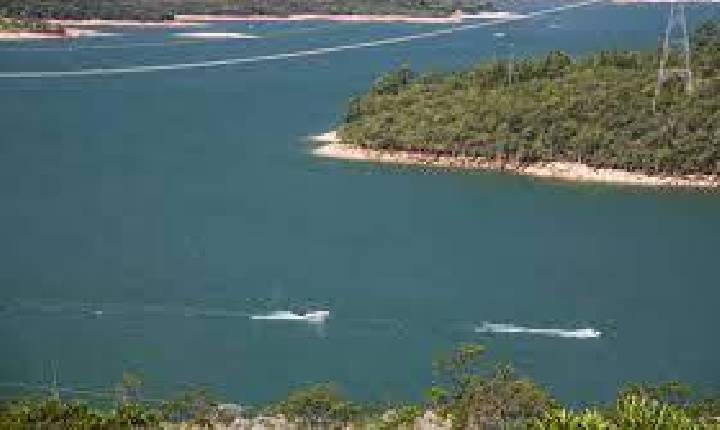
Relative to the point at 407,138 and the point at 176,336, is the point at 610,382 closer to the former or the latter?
the point at 176,336

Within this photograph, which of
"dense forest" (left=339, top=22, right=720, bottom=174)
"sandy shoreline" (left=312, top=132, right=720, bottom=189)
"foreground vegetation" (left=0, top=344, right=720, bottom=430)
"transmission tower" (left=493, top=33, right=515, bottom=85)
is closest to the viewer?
"foreground vegetation" (left=0, top=344, right=720, bottom=430)

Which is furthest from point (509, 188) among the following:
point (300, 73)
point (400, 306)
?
point (300, 73)

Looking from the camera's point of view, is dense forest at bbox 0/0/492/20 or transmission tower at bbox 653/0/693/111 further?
dense forest at bbox 0/0/492/20

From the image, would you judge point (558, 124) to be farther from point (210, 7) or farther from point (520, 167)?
point (210, 7)

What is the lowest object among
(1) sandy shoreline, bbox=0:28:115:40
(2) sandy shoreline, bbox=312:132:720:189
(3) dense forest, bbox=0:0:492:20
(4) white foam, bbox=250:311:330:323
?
(4) white foam, bbox=250:311:330:323

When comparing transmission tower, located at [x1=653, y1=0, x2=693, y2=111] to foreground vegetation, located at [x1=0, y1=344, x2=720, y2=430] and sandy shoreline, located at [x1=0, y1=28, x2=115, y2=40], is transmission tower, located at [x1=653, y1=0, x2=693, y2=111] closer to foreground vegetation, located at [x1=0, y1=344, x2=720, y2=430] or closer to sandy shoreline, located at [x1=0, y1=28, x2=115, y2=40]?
foreground vegetation, located at [x1=0, y1=344, x2=720, y2=430]

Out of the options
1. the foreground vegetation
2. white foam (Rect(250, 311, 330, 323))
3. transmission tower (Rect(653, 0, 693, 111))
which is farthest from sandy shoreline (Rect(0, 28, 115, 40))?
the foreground vegetation

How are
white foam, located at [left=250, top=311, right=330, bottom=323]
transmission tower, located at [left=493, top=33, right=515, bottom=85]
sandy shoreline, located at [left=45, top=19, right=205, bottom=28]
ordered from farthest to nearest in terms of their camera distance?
sandy shoreline, located at [left=45, top=19, right=205, bottom=28] < transmission tower, located at [left=493, top=33, right=515, bottom=85] < white foam, located at [left=250, top=311, right=330, bottom=323]
